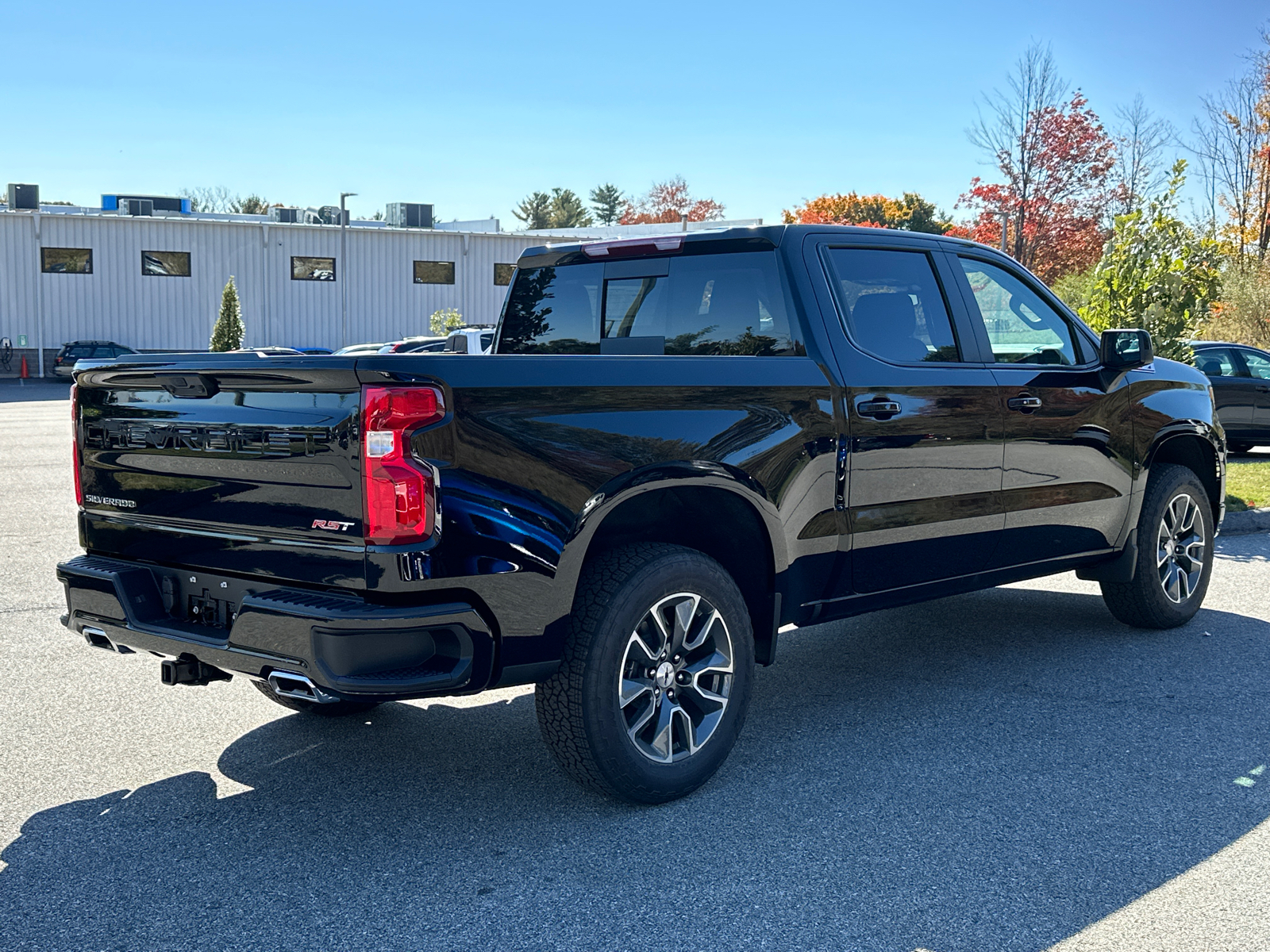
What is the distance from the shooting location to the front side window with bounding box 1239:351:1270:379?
→ 16797 millimetres

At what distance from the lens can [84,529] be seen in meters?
4.29

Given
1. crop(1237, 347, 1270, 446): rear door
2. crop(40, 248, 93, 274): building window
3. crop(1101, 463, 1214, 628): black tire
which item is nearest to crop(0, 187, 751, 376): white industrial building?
crop(40, 248, 93, 274): building window

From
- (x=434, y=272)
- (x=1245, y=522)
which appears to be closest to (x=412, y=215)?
(x=434, y=272)

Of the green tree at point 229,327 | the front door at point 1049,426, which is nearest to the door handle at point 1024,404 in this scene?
the front door at point 1049,426

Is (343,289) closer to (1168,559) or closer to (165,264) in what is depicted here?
(165,264)

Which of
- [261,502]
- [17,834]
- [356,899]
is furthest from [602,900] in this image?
[17,834]

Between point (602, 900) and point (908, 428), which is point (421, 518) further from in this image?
point (908, 428)

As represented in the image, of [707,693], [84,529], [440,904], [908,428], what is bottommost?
[440,904]

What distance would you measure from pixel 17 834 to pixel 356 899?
1209 millimetres

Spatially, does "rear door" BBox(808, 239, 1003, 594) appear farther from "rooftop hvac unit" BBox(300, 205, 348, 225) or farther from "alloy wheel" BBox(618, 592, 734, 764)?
"rooftop hvac unit" BBox(300, 205, 348, 225)

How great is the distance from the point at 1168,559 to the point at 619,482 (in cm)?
397

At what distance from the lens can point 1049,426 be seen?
5617 millimetres

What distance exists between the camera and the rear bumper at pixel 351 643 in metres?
3.40

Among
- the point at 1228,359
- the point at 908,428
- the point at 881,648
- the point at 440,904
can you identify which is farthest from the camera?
the point at 1228,359
